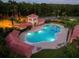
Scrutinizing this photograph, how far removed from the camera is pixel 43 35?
9.27ft

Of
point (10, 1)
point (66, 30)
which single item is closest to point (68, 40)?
point (66, 30)

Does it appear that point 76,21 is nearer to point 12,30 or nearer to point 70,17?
point 70,17

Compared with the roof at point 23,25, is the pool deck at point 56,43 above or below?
below

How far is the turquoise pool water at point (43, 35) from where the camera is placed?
2.82m

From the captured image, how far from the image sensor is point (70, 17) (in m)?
2.84

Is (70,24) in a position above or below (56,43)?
above

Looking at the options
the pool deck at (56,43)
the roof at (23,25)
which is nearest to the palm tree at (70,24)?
the pool deck at (56,43)

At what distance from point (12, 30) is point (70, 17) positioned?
0.65 metres

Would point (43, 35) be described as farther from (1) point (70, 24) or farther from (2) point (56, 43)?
(1) point (70, 24)

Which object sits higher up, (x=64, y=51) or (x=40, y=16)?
(x=40, y=16)

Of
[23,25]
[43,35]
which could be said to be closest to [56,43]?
[43,35]

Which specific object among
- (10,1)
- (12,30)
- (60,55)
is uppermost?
(10,1)

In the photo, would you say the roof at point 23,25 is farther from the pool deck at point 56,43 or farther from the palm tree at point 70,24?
the palm tree at point 70,24

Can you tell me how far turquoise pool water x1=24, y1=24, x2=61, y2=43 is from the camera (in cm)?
282
